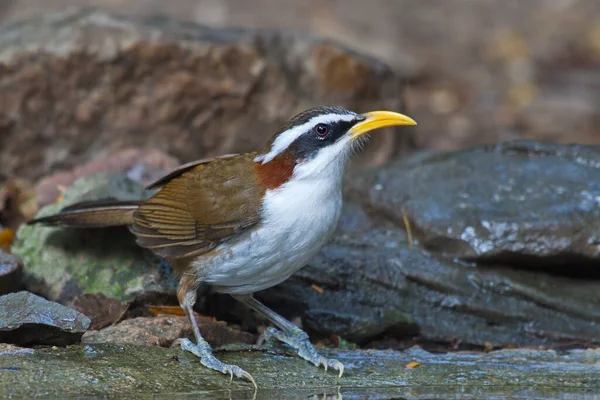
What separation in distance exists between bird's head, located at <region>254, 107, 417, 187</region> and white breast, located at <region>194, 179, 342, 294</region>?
0.07m

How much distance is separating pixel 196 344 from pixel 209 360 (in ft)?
0.98

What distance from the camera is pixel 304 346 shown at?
18.1ft

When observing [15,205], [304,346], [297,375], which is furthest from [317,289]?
[15,205]

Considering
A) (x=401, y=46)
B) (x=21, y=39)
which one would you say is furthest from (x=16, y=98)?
(x=401, y=46)

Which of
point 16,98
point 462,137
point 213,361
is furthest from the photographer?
point 462,137

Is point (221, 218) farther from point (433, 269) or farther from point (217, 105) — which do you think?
point (217, 105)

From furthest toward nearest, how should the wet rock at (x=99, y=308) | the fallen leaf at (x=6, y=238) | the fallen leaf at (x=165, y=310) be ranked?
the fallen leaf at (x=6, y=238), the fallen leaf at (x=165, y=310), the wet rock at (x=99, y=308)

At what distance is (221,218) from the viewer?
5.44 metres

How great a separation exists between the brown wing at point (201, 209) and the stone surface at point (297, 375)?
732 millimetres

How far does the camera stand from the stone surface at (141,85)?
8430mm

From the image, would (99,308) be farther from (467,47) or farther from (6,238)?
(467,47)

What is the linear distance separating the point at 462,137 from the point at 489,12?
4647 millimetres

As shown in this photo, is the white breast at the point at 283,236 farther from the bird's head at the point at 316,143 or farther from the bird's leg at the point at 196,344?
the bird's leg at the point at 196,344

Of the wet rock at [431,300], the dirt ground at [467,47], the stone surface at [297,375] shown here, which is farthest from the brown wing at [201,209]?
the dirt ground at [467,47]
